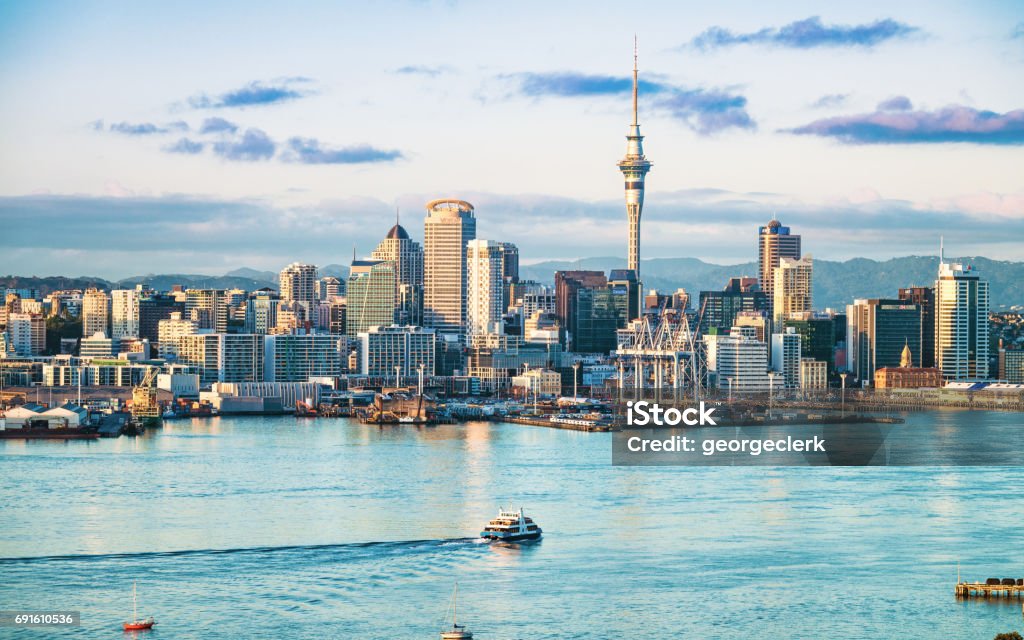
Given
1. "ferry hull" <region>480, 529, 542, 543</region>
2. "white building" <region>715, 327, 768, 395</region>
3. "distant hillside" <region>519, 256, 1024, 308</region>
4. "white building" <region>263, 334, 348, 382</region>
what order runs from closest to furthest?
"ferry hull" <region>480, 529, 542, 543</region>
"white building" <region>263, 334, 348, 382</region>
"white building" <region>715, 327, 768, 395</region>
"distant hillside" <region>519, 256, 1024, 308</region>

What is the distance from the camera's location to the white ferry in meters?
17.3

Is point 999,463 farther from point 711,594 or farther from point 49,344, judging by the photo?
point 49,344

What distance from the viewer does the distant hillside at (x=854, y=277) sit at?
10919 centimetres

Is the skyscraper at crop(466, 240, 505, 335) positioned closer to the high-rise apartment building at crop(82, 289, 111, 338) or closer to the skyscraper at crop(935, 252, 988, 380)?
the high-rise apartment building at crop(82, 289, 111, 338)

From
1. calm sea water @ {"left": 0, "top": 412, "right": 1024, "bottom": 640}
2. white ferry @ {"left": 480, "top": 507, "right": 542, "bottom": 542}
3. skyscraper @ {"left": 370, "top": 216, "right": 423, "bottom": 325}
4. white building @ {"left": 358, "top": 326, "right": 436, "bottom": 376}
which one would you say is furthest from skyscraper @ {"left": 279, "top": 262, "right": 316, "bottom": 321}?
white ferry @ {"left": 480, "top": 507, "right": 542, "bottom": 542}

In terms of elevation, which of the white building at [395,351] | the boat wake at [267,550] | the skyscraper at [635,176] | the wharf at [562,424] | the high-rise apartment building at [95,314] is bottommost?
the boat wake at [267,550]

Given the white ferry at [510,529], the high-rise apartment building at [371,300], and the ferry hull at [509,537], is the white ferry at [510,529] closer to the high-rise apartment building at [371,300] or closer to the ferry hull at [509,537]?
the ferry hull at [509,537]

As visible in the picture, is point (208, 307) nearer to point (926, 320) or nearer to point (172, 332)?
point (172, 332)

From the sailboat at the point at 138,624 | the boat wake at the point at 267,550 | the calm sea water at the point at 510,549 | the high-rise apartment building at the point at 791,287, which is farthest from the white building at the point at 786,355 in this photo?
the sailboat at the point at 138,624

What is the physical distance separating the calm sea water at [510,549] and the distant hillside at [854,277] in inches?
3376

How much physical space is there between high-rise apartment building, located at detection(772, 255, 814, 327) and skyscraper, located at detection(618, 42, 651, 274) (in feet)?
19.6

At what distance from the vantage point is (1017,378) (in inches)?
2419

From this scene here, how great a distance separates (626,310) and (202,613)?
55443 mm

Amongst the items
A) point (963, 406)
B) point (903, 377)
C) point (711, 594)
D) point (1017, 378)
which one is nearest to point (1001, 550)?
point (711, 594)
